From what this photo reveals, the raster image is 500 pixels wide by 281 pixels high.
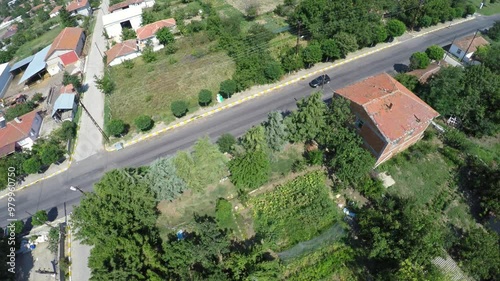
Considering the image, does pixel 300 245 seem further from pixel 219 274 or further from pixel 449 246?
pixel 449 246

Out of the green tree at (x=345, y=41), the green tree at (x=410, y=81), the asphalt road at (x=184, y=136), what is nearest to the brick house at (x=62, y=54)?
the asphalt road at (x=184, y=136)

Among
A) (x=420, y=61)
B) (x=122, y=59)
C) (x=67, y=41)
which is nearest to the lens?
(x=420, y=61)

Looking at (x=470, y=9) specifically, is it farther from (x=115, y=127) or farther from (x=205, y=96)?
(x=115, y=127)

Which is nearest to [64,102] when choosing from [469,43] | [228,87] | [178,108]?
[178,108]

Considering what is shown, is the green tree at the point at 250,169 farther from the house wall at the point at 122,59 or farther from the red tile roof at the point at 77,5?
the red tile roof at the point at 77,5

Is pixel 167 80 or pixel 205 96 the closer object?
pixel 205 96

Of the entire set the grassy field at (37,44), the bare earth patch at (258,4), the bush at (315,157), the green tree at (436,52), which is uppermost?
the bare earth patch at (258,4)
